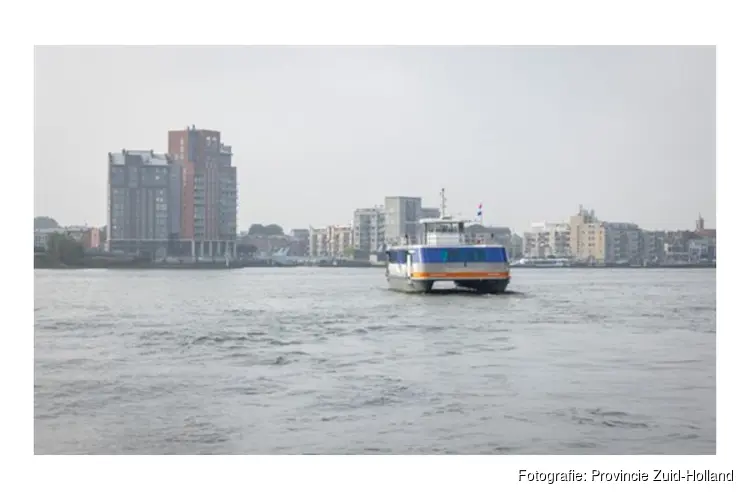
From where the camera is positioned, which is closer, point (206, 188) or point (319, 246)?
point (206, 188)

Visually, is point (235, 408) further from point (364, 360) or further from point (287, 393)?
point (364, 360)

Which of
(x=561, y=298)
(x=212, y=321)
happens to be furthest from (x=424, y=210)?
(x=212, y=321)

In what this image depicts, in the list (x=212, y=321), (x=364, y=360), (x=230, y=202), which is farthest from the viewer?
(x=230, y=202)

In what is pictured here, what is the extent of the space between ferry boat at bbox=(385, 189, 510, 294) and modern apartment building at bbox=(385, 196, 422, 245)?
515 millimetres

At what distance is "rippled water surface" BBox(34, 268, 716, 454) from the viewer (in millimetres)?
6602

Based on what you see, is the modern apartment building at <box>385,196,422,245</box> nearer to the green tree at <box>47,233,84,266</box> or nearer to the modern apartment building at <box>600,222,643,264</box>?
the modern apartment building at <box>600,222,643,264</box>

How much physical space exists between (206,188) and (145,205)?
219cm

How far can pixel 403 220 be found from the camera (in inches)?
898

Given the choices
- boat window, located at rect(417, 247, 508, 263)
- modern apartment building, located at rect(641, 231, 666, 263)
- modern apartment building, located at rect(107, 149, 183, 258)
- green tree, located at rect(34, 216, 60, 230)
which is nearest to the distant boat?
boat window, located at rect(417, 247, 508, 263)

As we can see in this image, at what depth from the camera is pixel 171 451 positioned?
638cm

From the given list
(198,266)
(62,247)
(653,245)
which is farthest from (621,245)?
(198,266)

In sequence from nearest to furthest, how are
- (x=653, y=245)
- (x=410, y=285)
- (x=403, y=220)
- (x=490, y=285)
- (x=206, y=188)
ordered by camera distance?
(x=653, y=245) → (x=206, y=188) → (x=490, y=285) → (x=410, y=285) → (x=403, y=220)

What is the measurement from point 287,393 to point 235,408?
0.64m
